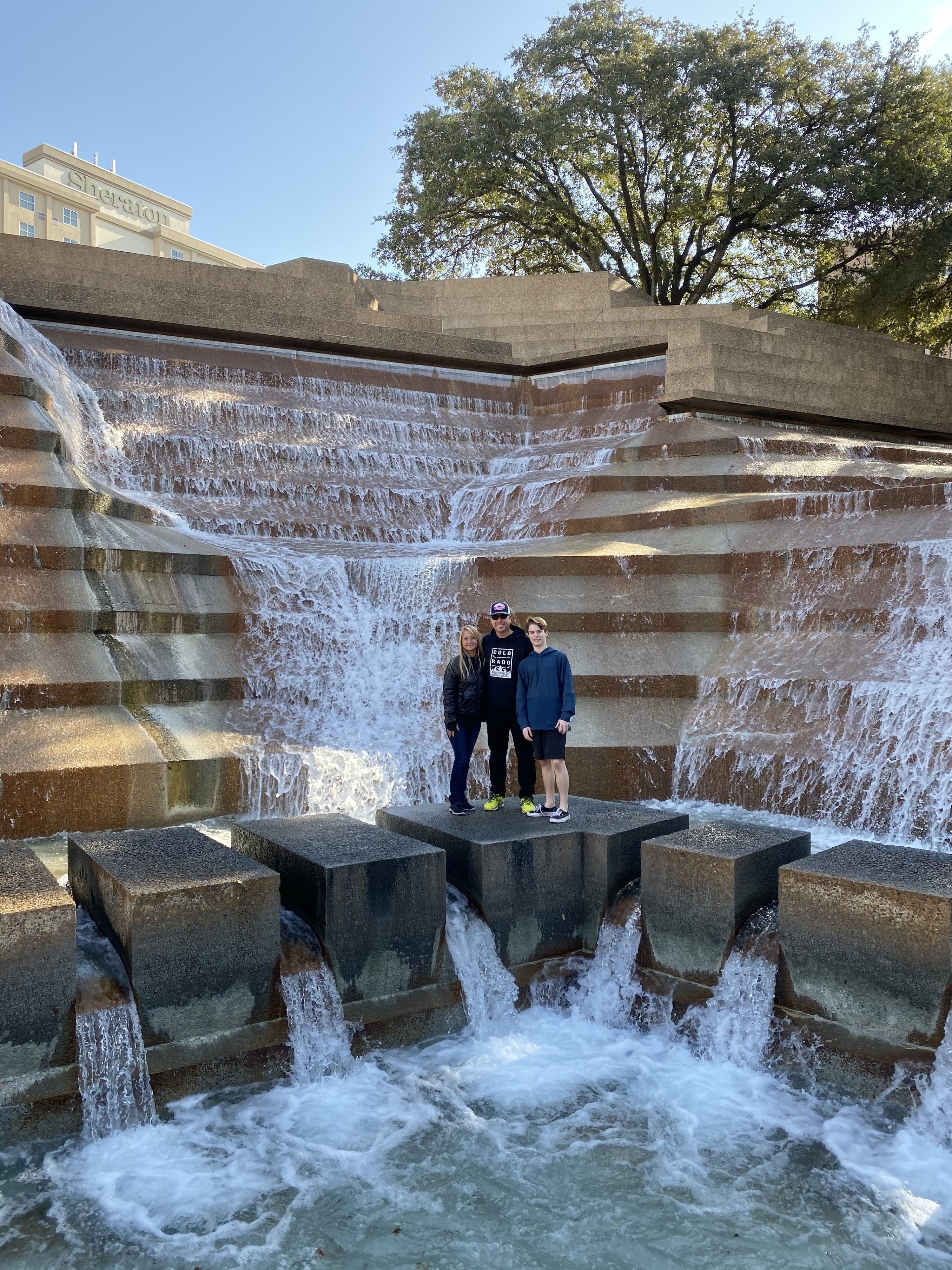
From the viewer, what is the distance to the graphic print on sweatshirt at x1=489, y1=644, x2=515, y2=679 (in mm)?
6340

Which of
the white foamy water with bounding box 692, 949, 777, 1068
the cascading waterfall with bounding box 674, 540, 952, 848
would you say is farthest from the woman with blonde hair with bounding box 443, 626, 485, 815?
the cascading waterfall with bounding box 674, 540, 952, 848

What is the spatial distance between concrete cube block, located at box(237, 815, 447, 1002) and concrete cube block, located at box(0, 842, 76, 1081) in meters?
1.23

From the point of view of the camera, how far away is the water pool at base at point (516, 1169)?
12.0 feet

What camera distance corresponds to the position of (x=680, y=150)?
1019 inches

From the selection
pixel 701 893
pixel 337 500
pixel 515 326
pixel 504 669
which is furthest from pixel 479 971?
pixel 515 326

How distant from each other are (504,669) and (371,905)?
5.89 feet

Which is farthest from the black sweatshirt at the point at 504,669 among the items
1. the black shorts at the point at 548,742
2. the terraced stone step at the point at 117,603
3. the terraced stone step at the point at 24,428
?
the terraced stone step at the point at 24,428

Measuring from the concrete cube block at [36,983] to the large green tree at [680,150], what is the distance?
24.8 m

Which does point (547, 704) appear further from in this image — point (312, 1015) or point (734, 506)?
point (734, 506)

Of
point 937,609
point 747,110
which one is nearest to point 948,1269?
point 937,609

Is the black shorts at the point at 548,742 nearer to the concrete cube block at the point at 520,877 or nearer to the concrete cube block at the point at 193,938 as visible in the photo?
the concrete cube block at the point at 520,877

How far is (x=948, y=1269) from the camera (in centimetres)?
352

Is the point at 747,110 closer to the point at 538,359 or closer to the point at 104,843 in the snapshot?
the point at 538,359

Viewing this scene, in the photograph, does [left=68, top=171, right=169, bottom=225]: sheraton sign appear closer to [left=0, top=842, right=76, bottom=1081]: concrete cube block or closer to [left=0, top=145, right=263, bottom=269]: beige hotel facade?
[left=0, top=145, right=263, bottom=269]: beige hotel facade
